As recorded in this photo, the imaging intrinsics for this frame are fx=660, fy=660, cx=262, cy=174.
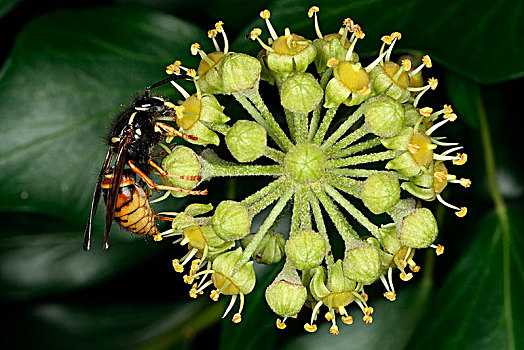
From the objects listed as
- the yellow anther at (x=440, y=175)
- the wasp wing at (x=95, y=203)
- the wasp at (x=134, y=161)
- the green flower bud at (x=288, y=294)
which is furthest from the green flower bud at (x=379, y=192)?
the wasp wing at (x=95, y=203)

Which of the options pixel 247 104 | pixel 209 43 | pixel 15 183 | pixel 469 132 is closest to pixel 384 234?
pixel 247 104

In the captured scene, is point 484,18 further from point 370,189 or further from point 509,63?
point 370,189

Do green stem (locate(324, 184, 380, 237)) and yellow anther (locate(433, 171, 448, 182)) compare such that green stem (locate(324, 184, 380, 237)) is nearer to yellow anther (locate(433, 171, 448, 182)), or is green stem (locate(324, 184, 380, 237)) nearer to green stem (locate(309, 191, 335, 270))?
green stem (locate(309, 191, 335, 270))

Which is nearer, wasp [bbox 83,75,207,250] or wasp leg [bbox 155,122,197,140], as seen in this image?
wasp leg [bbox 155,122,197,140]

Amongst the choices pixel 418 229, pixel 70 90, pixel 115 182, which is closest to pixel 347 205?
pixel 418 229

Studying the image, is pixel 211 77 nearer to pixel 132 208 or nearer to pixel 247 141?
pixel 247 141

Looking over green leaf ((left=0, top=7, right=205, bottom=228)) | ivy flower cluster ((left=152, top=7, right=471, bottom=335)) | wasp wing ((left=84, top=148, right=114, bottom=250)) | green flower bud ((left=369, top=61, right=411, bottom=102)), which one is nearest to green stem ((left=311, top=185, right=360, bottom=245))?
ivy flower cluster ((left=152, top=7, right=471, bottom=335))

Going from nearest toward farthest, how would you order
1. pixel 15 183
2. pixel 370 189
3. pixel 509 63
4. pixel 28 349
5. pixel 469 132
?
pixel 370 189 → pixel 509 63 → pixel 15 183 → pixel 469 132 → pixel 28 349
